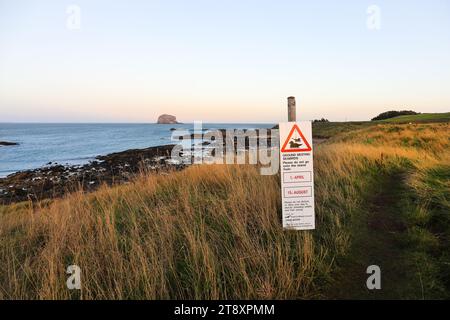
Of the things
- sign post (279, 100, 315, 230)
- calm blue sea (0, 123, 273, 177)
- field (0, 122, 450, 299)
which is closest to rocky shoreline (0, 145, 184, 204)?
calm blue sea (0, 123, 273, 177)

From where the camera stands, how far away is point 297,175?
4.46 meters

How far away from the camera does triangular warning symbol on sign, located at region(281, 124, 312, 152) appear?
171 inches

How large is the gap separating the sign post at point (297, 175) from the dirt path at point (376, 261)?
842mm

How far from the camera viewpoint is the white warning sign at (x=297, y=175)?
4.35m

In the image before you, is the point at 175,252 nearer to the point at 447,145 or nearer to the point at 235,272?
the point at 235,272

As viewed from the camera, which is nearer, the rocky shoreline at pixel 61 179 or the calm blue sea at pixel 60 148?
the rocky shoreline at pixel 61 179

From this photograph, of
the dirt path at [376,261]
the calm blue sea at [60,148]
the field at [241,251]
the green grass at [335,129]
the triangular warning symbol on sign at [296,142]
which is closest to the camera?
the field at [241,251]

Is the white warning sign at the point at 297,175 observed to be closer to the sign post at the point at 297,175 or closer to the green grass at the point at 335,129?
the sign post at the point at 297,175

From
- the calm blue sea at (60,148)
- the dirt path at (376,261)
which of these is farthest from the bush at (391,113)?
the dirt path at (376,261)

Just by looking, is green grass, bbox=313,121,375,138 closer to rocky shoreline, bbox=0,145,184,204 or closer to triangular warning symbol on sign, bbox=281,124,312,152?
rocky shoreline, bbox=0,145,184,204

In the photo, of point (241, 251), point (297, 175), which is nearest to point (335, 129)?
point (297, 175)

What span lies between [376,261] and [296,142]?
6.88 ft

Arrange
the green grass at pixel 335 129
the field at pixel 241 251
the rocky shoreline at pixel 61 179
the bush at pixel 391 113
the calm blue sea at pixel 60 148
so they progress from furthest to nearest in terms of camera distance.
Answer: the bush at pixel 391 113 < the green grass at pixel 335 129 < the calm blue sea at pixel 60 148 < the rocky shoreline at pixel 61 179 < the field at pixel 241 251
